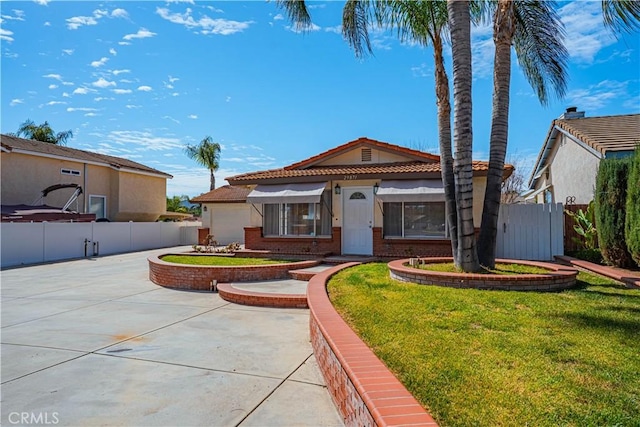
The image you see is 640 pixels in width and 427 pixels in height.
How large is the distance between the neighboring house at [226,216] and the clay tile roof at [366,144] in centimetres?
1234

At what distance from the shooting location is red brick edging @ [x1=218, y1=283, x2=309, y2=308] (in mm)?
11195

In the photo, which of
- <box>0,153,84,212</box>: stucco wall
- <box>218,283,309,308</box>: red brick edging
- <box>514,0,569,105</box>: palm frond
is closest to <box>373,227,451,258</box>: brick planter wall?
<box>514,0,569,105</box>: palm frond

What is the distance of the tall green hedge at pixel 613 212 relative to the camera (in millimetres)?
12297

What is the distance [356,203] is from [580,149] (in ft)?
45.3

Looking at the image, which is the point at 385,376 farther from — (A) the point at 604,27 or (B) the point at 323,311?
(A) the point at 604,27

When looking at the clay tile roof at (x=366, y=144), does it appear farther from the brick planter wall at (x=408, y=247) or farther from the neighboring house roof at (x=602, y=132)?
the neighboring house roof at (x=602, y=132)

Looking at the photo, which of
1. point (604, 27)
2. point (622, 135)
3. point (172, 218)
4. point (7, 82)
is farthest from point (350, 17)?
point (172, 218)

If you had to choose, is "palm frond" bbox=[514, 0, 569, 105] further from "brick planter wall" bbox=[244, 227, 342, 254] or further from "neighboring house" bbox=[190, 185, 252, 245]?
"neighboring house" bbox=[190, 185, 252, 245]

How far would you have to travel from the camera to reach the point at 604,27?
38.2 ft

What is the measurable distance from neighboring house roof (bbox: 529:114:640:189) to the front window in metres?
8.21

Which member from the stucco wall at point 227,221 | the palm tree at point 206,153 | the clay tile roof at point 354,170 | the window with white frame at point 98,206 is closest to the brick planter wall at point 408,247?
the clay tile roof at point 354,170

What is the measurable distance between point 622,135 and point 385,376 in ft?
72.1

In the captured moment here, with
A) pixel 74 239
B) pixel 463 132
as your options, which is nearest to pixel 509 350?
pixel 463 132

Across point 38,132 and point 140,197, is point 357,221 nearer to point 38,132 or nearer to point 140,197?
point 140,197
